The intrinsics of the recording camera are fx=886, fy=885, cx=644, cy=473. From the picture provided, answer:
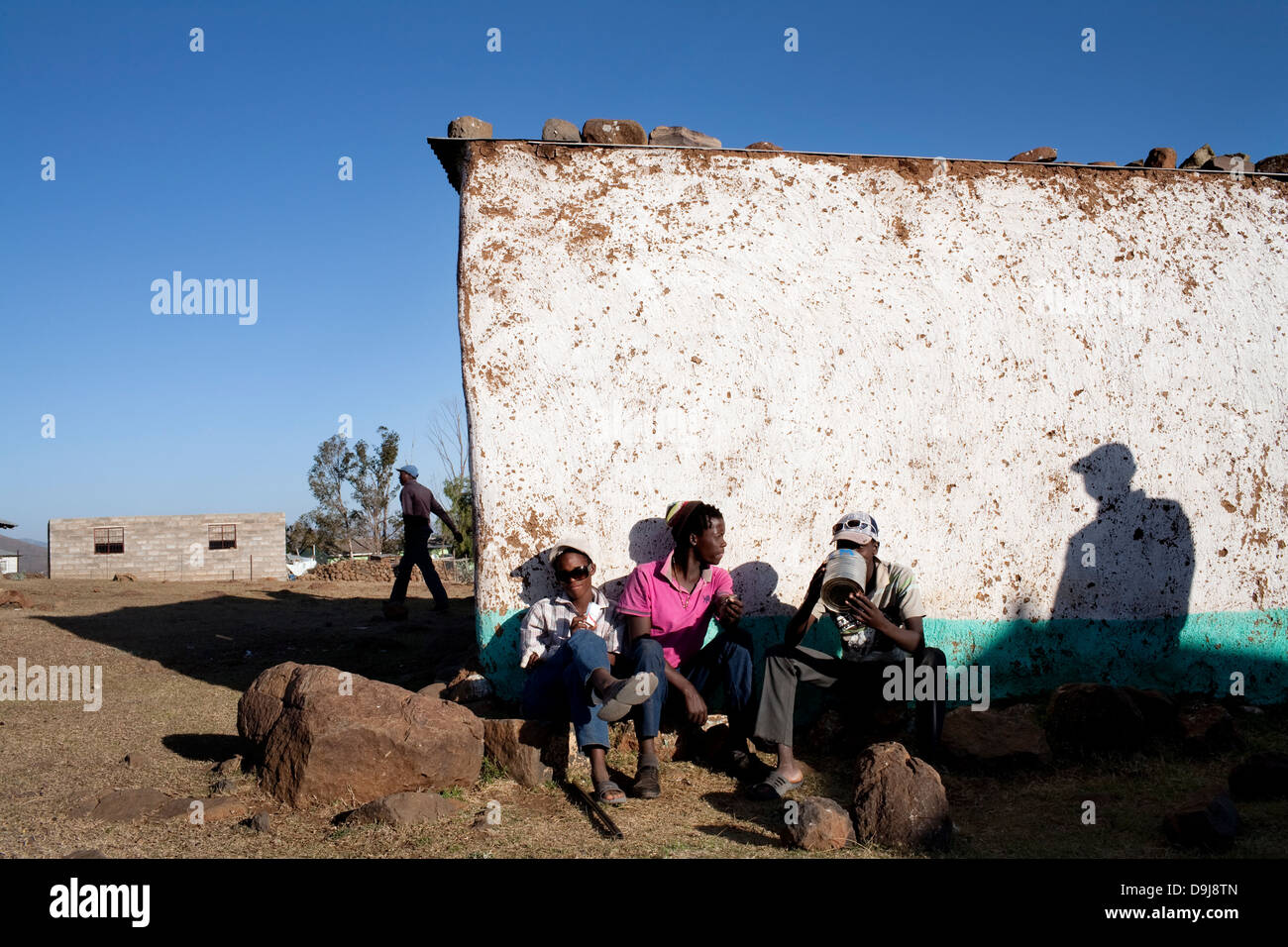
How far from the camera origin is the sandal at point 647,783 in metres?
4.11

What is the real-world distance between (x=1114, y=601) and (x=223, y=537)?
74.9 ft

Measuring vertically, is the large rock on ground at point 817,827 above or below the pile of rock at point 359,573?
above

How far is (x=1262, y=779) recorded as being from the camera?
3.84 metres

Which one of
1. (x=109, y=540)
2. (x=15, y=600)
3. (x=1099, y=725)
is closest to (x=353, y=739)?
(x=1099, y=725)

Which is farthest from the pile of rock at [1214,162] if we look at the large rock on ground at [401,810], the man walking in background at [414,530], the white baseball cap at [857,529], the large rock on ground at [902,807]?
the man walking in background at [414,530]

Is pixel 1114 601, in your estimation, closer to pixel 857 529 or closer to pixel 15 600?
pixel 857 529

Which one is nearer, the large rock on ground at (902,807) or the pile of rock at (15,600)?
the large rock on ground at (902,807)

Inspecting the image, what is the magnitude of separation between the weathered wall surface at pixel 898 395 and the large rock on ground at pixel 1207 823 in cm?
183

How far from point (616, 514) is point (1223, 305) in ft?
13.4

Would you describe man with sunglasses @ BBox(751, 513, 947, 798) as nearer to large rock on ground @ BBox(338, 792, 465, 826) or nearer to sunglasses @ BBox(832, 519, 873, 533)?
sunglasses @ BBox(832, 519, 873, 533)

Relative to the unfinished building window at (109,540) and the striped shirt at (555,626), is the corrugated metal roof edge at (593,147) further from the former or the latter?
the unfinished building window at (109,540)

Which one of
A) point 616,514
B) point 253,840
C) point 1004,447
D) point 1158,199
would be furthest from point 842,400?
point 253,840

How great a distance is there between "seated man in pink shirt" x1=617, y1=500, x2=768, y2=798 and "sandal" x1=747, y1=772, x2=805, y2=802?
0.23 m
